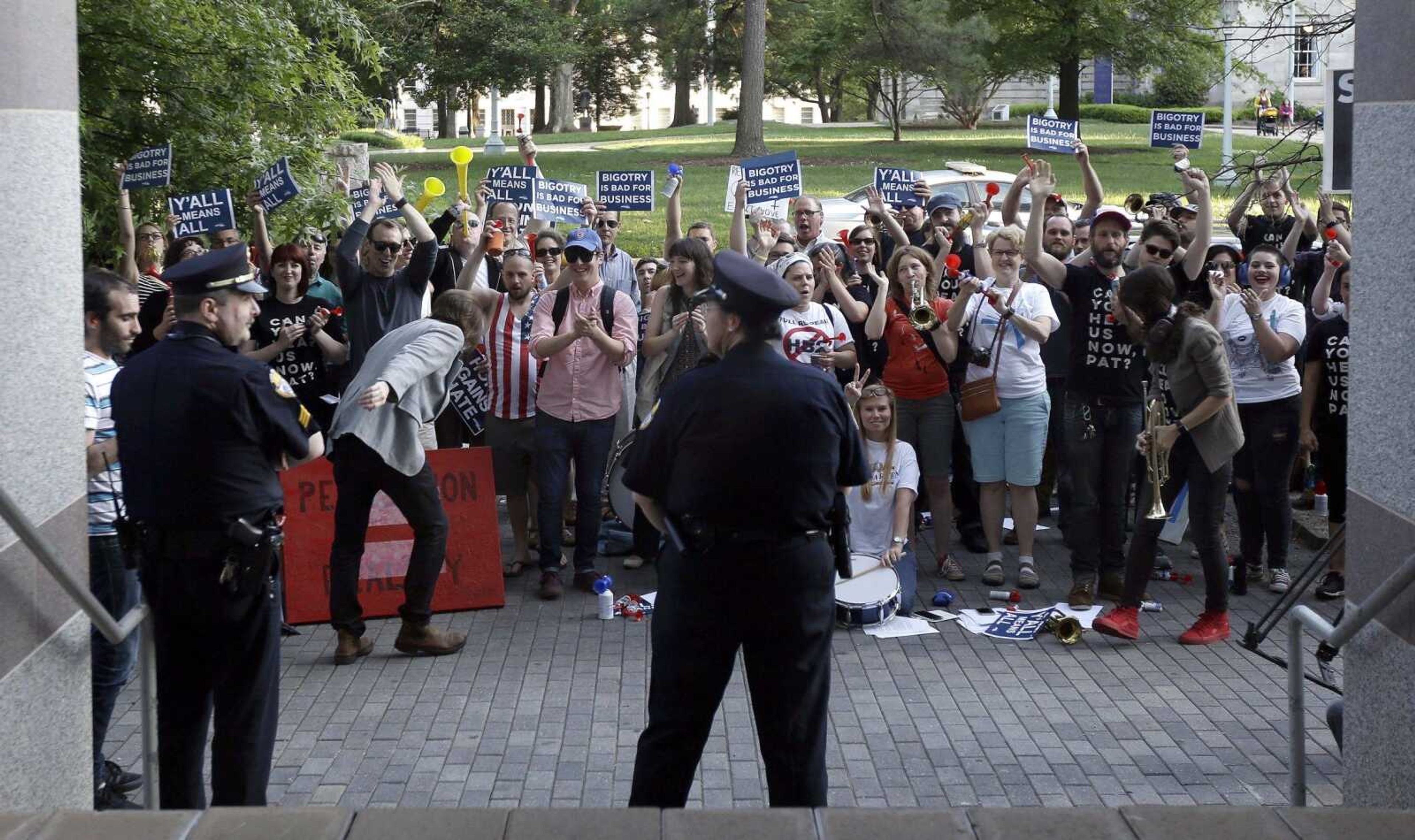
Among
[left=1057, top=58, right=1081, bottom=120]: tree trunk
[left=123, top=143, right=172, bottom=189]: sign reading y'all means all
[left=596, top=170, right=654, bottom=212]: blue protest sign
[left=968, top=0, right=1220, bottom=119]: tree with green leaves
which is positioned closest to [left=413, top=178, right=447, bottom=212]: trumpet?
[left=596, top=170, right=654, bottom=212]: blue protest sign

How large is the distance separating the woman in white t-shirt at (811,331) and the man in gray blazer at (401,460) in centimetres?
199

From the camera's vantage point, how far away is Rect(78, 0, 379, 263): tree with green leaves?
1295 centimetres

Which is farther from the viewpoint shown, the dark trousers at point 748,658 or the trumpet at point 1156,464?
the trumpet at point 1156,464

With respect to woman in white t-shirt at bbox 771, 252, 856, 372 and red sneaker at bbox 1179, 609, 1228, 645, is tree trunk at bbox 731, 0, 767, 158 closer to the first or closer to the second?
woman in white t-shirt at bbox 771, 252, 856, 372

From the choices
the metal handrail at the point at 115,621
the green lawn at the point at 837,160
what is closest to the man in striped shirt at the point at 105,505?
the metal handrail at the point at 115,621

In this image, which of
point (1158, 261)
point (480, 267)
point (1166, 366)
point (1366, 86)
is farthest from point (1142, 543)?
point (480, 267)

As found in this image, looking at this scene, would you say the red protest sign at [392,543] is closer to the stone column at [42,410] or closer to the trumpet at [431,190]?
the trumpet at [431,190]

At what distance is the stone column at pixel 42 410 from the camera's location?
14.4 ft

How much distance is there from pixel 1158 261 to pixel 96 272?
5.95 meters

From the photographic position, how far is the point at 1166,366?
846cm

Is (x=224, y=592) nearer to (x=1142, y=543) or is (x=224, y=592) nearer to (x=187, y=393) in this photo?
(x=187, y=393)

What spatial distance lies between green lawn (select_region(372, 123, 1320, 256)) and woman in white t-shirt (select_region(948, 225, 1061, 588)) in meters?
13.2

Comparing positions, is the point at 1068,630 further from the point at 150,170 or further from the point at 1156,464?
the point at 150,170

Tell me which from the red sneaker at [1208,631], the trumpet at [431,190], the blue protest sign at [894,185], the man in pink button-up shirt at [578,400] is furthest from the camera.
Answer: the blue protest sign at [894,185]
